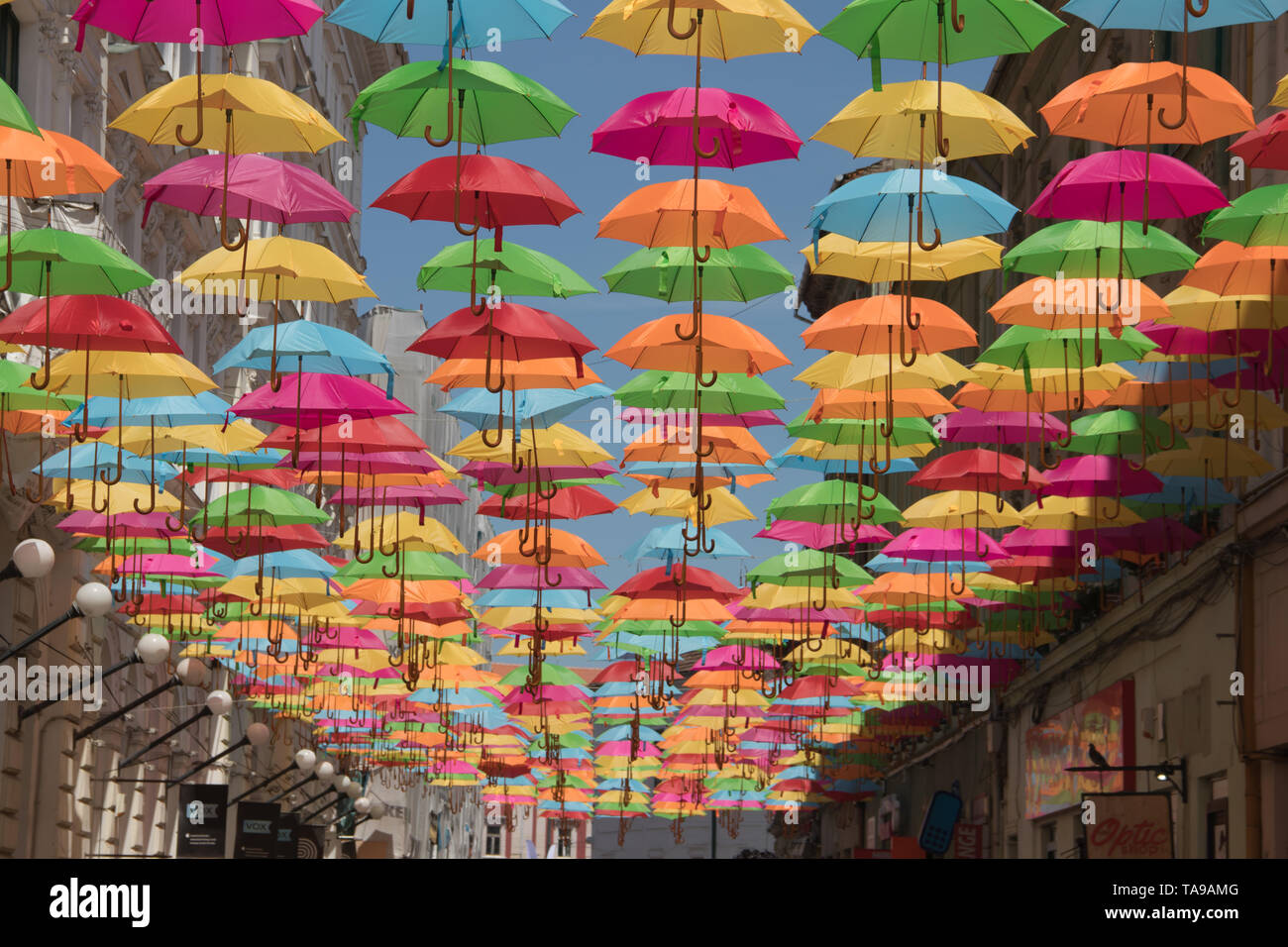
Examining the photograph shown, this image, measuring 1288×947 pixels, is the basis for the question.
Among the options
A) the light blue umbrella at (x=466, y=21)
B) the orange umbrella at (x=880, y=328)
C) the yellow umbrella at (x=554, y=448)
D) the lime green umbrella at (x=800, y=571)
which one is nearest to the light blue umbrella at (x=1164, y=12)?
the light blue umbrella at (x=466, y=21)

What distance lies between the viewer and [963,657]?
28750mm

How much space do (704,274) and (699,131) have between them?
1.78 meters

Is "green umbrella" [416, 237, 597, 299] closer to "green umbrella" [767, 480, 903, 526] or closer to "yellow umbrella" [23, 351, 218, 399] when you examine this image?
"yellow umbrella" [23, 351, 218, 399]

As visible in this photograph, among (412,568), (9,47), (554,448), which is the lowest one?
(412,568)

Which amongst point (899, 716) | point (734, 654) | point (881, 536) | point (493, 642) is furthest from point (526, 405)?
point (493, 642)

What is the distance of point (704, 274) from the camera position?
14641 millimetres

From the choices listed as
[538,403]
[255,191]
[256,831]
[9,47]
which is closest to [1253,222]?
[538,403]

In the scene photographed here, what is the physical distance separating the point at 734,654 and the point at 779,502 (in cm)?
1046

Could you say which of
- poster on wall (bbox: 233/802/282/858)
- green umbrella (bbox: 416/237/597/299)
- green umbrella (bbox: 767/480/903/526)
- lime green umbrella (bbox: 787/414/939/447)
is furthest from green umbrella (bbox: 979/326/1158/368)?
poster on wall (bbox: 233/802/282/858)

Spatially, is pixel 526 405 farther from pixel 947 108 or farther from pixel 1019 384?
pixel 947 108

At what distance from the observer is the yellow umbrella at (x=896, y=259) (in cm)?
1427

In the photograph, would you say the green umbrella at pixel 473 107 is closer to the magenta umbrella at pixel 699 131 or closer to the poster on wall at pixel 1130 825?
the magenta umbrella at pixel 699 131

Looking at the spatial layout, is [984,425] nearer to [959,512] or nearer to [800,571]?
[959,512]

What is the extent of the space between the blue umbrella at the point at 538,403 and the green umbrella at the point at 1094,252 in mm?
4274
